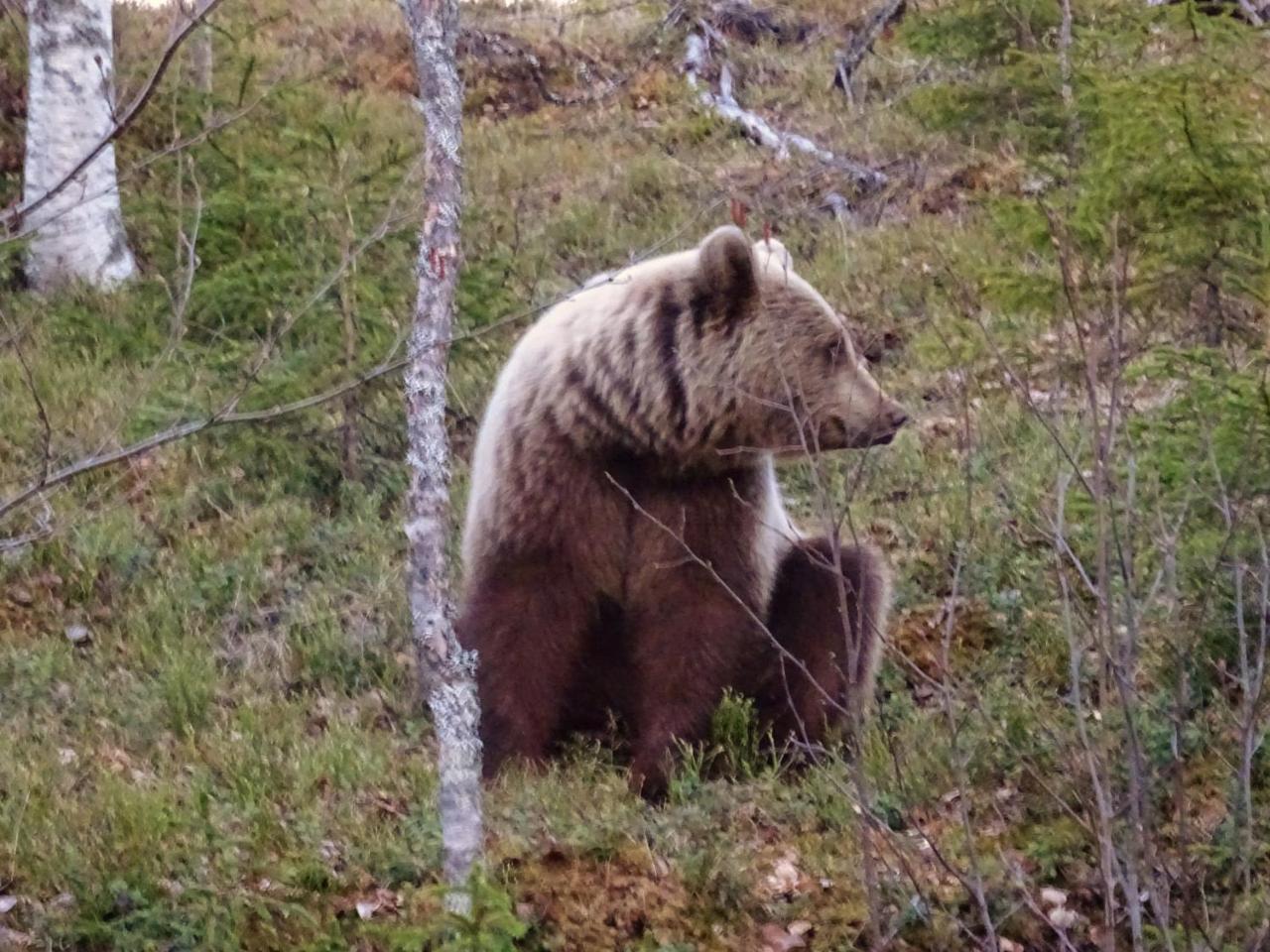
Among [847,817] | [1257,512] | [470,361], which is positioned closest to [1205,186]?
[1257,512]

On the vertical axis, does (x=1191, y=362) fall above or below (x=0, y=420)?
above

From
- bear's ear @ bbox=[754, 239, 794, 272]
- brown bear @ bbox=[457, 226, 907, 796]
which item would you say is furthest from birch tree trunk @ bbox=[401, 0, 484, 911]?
bear's ear @ bbox=[754, 239, 794, 272]

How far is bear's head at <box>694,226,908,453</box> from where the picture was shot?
512 cm

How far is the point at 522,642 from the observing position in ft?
16.5

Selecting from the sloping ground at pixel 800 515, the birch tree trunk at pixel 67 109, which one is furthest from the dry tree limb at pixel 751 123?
the birch tree trunk at pixel 67 109

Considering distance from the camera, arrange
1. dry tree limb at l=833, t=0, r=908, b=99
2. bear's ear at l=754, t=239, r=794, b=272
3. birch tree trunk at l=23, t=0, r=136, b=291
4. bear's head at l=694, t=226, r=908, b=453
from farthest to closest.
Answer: dry tree limb at l=833, t=0, r=908, b=99 < birch tree trunk at l=23, t=0, r=136, b=291 < bear's ear at l=754, t=239, r=794, b=272 < bear's head at l=694, t=226, r=908, b=453

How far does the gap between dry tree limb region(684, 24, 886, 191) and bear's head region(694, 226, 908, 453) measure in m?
5.56

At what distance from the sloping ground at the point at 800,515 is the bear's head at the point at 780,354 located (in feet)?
0.92

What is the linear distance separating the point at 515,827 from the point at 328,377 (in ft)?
10.3

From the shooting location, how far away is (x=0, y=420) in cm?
759

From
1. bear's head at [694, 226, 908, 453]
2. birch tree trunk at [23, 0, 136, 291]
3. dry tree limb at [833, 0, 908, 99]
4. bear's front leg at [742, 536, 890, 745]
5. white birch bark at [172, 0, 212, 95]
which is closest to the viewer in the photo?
bear's head at [694, 226, 908, 453]

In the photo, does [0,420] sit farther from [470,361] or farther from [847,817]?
[847,817]

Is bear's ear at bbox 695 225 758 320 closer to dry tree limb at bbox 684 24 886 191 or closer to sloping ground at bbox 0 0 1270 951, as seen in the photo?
sloping ground at bbox 0 0 1270 951

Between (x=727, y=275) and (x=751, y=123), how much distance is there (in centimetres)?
713
